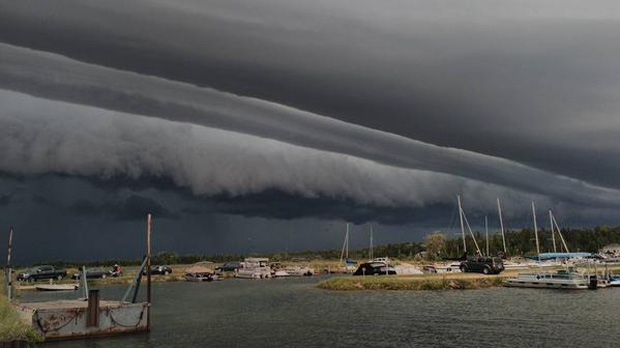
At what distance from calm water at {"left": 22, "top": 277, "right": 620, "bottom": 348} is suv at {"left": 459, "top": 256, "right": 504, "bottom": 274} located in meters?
27.4

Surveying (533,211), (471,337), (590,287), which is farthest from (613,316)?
(533,211)

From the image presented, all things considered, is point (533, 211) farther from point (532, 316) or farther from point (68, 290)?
point (68, 290)

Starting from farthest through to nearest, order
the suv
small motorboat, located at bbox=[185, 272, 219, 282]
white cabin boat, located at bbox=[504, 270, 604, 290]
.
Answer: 1. small motorboat, located at bbox=[185, 272, 219, 282]
2. the suv
3. white cabin boat, located at bbox=[504, 270, 604, 290]

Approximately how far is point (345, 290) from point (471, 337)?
58106mm

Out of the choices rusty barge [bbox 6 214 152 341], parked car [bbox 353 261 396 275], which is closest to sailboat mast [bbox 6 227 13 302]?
rusty barge [bbox 6 214 152 341]

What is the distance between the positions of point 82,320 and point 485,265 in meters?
97.1

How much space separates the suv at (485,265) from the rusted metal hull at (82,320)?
90081 millimetres

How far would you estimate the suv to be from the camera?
420 feet

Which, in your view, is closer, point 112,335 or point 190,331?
point 112,335

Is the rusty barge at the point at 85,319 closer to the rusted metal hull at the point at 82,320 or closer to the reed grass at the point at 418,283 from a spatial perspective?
the rusted metal hull at the point at 82,320

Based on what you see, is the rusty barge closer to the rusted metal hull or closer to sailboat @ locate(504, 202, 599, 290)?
the rusted metal hull

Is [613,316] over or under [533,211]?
under

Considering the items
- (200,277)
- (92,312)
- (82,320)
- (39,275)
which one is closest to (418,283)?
(92,312)

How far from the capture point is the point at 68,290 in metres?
141
